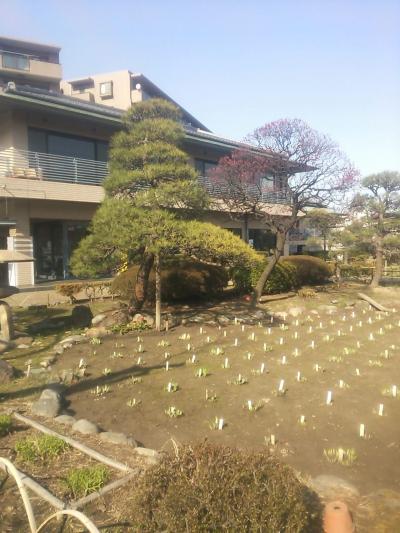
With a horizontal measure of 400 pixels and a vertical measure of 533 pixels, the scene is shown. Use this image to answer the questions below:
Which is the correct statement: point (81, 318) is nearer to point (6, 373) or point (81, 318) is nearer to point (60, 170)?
point (6, 373)

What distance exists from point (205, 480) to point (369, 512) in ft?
4.99

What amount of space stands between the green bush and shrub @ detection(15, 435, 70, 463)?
9.05 metres

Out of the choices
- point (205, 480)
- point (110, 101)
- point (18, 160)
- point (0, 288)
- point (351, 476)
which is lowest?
point (351, 476)

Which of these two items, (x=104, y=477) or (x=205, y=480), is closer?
(x=205, y=480)

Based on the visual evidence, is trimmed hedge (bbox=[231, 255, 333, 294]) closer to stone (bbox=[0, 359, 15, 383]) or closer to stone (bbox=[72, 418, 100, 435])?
stone (bbox=[0, 359, 15, 383])

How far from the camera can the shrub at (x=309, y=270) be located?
1975cm

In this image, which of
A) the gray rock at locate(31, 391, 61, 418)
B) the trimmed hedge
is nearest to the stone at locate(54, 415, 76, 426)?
the gray rock at locate(31, 391, 61, 418)

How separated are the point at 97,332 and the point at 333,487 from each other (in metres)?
7.56

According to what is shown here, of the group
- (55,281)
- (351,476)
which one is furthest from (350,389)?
(55,281)

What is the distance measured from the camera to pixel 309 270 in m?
20.2

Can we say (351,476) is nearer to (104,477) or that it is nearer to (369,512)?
(369,512)

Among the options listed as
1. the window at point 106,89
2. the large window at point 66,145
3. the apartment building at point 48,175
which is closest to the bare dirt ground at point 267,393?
the apartment building at point 48,175

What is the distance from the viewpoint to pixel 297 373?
24.2 ft

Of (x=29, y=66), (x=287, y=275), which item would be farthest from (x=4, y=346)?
(x=29, y=66)
